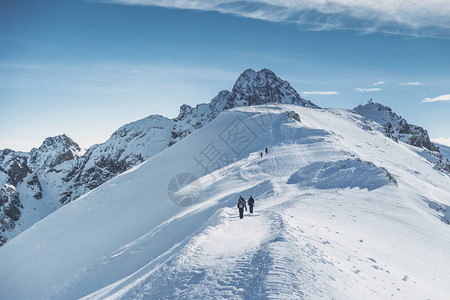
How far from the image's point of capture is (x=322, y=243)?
12.6 m

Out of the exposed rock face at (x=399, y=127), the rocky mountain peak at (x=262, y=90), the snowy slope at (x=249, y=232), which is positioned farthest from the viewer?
the rocky mountain peak at (x=262, y=90)

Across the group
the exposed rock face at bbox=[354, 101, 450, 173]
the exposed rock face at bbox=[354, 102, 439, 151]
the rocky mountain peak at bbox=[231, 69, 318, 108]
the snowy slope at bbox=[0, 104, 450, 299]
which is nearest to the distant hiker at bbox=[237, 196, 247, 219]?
the snowy slope at bbox=[0, 104, 450, 299]

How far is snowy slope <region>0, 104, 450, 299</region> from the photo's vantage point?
32.8ft

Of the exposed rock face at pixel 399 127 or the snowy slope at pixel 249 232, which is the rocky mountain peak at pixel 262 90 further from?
the snowy slope at pixel 249 232

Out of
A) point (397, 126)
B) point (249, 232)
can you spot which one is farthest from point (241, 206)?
point (397, 126)

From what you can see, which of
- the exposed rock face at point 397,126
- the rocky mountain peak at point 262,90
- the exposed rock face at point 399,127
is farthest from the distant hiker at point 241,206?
the rocky mountain peak at point 262,90

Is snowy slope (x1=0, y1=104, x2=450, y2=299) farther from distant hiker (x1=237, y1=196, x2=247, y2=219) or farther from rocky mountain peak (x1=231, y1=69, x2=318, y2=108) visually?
rocky mountain peak (x1=231, y1=69, x2=318, y2=108)

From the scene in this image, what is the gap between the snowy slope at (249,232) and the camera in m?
9.98

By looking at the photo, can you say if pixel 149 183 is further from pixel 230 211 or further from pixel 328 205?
pixel 328 205

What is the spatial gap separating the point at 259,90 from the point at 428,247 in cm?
15402

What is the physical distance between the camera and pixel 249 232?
1425cm

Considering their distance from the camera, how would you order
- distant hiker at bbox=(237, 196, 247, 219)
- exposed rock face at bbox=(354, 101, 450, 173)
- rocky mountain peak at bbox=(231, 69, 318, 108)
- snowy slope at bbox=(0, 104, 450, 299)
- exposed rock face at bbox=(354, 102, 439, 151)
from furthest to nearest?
1. rocky mountain peak at bbox=(231, 69, 318, 108)
2. exposed rock face at bbox=(354, 102, 439, 151)
3. exposed rock face at bbox=(354, 101, 450, 173)
4. distant hiker at bbox=(237, 196, 247, 219)
5. snowy slope at bbox=(0, 104, 450, 299)

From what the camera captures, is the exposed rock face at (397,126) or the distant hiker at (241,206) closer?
the distant hiker at (241,206)

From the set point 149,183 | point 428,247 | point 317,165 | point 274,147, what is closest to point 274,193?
point 317,165
